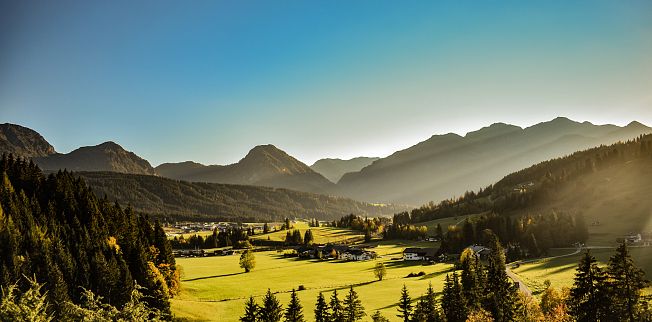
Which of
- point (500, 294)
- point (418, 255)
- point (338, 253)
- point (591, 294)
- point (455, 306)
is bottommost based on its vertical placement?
point (418, 255)

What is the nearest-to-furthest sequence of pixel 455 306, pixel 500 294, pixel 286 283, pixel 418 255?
pixel 500 294
pixel 455 306
pixel 286 283
pixel 418 255

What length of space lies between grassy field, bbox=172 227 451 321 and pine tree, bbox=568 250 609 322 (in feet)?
101

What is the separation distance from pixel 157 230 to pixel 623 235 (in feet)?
513

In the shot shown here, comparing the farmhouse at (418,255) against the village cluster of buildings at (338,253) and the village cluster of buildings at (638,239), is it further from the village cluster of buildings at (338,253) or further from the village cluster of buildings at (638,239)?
the village cluster of buildings at (638,239)

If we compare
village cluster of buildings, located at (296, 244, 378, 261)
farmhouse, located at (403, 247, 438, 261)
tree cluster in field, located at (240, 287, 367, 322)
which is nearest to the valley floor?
farmhouse, located at (403, 247, 438, 261)

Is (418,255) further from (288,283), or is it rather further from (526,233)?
(288,283)

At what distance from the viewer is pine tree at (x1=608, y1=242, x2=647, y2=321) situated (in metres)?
43.4

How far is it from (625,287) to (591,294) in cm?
333

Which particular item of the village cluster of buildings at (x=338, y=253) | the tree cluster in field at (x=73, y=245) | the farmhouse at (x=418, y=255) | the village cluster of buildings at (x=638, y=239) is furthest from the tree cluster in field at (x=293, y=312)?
the village cluster of buildings at (x=638, y=239)

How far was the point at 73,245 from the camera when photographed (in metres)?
72.4

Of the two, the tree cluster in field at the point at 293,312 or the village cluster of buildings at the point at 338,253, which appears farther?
the village cluster of buildings at the point at 338,253

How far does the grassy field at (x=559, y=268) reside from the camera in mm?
90625

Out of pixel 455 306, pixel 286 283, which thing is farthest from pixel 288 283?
pixel 455 306

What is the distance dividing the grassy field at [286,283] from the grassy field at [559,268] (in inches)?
769
